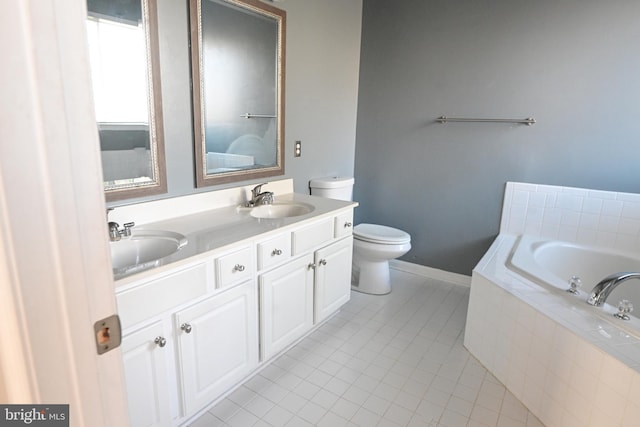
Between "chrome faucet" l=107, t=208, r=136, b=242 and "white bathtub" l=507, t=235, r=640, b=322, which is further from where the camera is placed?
"white bathtub" l=507, t=235, r=640, b=322

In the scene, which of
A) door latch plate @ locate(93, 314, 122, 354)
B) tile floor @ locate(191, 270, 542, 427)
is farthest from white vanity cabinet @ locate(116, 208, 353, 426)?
door latch plate @ locate(93, 314, 122, 354)

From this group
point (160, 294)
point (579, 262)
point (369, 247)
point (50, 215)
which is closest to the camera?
point (50, 215)

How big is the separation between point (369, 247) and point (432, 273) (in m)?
0.80

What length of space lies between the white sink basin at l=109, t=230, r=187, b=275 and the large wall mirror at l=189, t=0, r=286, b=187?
Answer: 455mm

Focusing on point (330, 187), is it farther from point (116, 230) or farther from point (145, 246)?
point (116, 230)

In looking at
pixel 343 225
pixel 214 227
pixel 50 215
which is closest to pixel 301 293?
pixel 343 225

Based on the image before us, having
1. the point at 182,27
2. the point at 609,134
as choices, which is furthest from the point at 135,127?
the point at 609,134

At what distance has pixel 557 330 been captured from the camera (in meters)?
1.67

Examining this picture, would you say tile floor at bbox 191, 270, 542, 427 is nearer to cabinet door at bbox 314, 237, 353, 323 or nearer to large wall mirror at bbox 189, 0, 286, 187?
cabinet door at bbox 314, 237, 353, 323

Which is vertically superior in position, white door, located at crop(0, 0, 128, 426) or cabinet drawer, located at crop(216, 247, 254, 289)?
white door, located at crop(0, 0, 128, 426)

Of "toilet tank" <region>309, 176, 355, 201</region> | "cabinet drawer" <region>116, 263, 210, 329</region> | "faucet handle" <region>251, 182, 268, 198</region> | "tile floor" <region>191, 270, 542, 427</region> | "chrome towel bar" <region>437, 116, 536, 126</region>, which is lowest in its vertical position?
"tile floor" <region>191, 270, 542, 427</region>

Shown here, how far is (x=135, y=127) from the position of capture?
5.51ft

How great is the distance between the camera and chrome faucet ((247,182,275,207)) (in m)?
2.23

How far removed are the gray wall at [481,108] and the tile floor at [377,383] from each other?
3.12 ft
